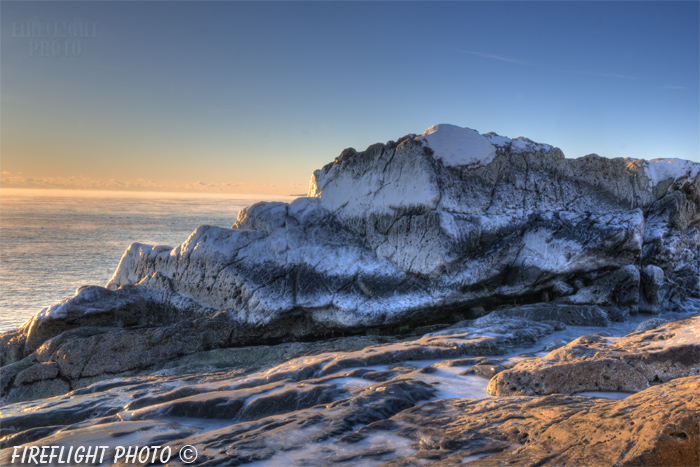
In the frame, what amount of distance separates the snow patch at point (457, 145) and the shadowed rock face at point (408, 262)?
0.12 feet

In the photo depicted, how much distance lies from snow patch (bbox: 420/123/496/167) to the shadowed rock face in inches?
1.5

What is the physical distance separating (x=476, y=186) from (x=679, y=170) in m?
6.04

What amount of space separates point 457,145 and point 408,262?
11.1 ft

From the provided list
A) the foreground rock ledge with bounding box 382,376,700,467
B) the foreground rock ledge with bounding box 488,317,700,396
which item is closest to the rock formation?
the foreground rock ledge with bounding box 488,317,700,396

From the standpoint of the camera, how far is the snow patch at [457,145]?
12906 mm

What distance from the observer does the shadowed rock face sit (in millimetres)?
11859

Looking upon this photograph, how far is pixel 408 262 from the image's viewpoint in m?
12.3

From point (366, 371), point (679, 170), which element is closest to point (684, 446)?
point (366, 371)

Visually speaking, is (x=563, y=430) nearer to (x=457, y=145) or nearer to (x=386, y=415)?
(x=386, y=415)

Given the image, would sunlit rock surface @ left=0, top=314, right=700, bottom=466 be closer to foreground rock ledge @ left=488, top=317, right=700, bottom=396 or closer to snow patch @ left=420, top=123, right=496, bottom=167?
foreground rock ledge @ left=488, top=317, right=700, bottom=396

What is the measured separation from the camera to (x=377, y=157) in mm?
13344

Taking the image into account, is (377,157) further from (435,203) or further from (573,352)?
(573,352)

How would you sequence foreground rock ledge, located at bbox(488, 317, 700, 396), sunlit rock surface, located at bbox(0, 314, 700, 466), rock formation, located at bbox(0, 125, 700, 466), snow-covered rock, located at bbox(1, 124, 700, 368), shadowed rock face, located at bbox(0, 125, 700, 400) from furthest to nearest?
snow-covered rock, located at bbox(1, 124, 700, 368) → shadowed rock face, located at bbox(0, 125, 700, 400) → rock formation, located at bbox(0, 125, 700, 466) → foreground rock ledge, located at bbox(488, 317, 700, 396) → sunlit rock surface, located at bbox(0, 314, 700, 466)

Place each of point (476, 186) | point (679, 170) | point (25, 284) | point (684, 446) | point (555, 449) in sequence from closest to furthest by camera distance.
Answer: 1. point (684, 446)
2. point (555, 449)
3. point (476, 186)
4. point (679, 170)
5. point (25, 284)
